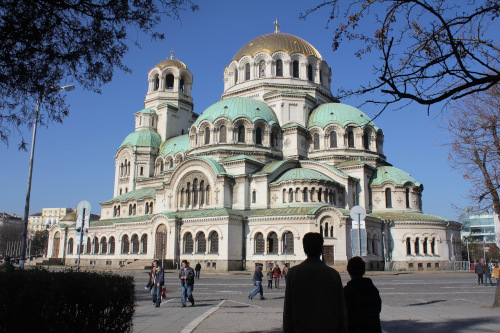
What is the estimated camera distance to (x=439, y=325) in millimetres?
11336

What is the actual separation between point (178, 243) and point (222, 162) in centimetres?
914

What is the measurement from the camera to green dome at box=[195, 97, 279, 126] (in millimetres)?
46375

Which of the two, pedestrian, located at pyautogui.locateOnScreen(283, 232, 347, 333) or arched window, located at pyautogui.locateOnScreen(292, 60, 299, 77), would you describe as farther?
arched window, located at pyautogui.locateOnScreen(292, 60, 299, 77)

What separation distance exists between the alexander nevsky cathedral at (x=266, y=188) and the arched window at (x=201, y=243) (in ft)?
0.32

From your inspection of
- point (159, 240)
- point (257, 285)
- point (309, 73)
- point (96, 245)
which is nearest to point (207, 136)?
point (159, 240)

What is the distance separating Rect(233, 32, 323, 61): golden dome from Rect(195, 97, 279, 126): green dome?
797 cm

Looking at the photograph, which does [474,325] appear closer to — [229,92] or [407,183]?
[407,183]

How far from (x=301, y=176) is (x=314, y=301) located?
3720 centimetres

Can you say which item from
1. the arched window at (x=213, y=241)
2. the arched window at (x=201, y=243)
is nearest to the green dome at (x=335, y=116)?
the arched window at (x=213, y=241)

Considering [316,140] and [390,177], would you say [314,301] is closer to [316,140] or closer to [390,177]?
[390,177]

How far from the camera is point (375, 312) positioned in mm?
5812

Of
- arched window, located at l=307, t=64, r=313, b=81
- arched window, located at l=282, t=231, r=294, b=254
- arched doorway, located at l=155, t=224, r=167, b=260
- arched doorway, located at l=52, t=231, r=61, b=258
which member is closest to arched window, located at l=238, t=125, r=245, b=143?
arched doorway, located at l=155, t=224, r=167, b=260

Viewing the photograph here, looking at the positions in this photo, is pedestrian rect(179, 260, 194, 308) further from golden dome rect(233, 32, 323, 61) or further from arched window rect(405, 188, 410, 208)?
golden dome rect(233, 32, 323, 61)

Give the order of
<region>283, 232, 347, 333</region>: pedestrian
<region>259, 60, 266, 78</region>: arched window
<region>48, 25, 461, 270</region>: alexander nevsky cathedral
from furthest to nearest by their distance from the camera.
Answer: <region>259, 60, 266, 78</region>: arched window < <region>48, 25, 461, 270</region>: alexander nevsky cathedral < <region>283, 232, 347, 333</region>: pedestrian
